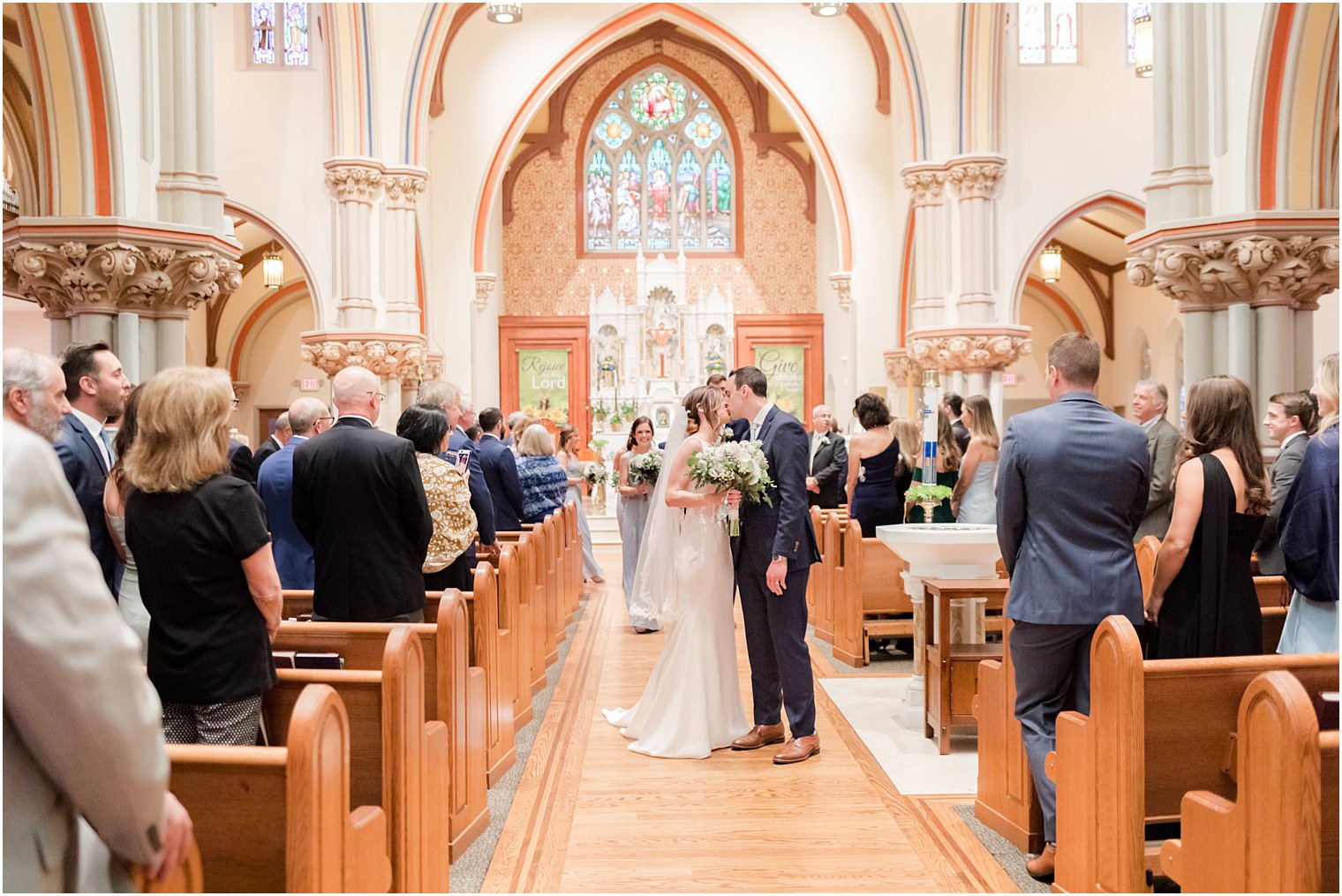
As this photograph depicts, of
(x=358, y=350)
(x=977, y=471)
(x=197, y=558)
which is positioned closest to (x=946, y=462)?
(x=977, y=471)

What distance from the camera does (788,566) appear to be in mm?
5020

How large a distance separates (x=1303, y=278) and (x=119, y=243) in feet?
20.8

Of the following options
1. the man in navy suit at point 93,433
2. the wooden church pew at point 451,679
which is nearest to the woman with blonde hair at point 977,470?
the wooden church pew at point 451,679

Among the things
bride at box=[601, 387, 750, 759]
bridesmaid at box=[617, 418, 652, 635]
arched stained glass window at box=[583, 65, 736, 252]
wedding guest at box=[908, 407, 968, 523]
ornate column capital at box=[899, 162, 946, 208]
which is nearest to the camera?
bride at box=[601, 387, 750, 759]

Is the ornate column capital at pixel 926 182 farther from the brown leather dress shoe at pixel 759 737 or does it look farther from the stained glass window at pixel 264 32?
the brown leather dress shoe at pixel 759 737

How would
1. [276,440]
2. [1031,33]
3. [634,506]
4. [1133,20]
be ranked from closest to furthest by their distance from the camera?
[276,440] → [634,506] → [1133,20] → [1031,33]

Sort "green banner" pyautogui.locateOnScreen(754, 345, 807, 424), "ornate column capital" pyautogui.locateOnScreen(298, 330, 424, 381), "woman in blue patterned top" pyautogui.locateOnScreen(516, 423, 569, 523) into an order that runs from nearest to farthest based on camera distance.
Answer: "woman in blue patterned top" pyautogui.locateOnScreen(516, 423, 569, 523) → "ornate column capital" pyautogui.locateOnScreen(298, 330, 424, 381) → "green banner" pyautogui.locateOnScreen(754, 345, 807, 424)

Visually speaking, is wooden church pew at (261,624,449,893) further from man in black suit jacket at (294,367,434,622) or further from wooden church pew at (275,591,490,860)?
man in black suit jacket at (294,367,434,622)

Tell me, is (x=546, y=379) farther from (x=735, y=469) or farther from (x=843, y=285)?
(x=735, y=469)

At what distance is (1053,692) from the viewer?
3.61 meters

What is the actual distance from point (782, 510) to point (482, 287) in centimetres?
1439

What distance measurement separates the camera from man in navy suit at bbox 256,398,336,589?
16.4 ft

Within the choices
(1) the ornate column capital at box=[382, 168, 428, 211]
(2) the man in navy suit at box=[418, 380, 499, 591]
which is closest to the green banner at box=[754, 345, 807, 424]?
(1) the ornate column capital at box=[382, 168, 428, 211]

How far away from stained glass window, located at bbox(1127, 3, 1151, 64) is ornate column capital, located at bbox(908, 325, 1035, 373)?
14.1 feet
